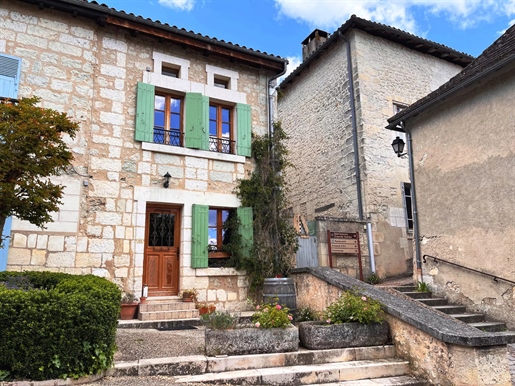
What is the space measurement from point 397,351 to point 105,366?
3277 mm

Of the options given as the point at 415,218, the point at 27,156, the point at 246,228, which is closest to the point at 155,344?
the point at 27,156

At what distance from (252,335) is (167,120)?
5.14 metres

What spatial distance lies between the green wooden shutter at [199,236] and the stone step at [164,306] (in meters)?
0.74

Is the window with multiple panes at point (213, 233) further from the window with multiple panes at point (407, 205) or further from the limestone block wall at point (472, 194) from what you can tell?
the window with multiple panes at point (407, 205)

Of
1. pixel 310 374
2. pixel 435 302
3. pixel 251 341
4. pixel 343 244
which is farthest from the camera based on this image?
pixel 343 244

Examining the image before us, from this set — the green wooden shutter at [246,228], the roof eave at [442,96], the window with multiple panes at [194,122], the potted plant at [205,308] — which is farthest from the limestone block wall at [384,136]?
the potted plant at [205,308]

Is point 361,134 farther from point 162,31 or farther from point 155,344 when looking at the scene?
point 155,344

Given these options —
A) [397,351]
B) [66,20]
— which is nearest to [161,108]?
[66,20]

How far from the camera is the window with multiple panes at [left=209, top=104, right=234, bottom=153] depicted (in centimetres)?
847

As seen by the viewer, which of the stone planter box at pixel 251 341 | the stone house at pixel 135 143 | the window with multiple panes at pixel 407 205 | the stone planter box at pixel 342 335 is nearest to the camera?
the stone planter box at pixel 251 341

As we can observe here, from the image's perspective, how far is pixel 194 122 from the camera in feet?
26.7

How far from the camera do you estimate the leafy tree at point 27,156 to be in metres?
4.48

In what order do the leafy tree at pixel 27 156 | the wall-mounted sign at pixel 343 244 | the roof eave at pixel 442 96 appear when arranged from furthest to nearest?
the wall-mounted sign at pixel 343 244
the roof eave at pixel 442 96
the leafy tree at pixel 27 156

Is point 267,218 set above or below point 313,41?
below
